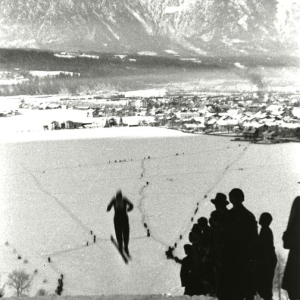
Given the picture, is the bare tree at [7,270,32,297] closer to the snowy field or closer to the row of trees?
the snowy field

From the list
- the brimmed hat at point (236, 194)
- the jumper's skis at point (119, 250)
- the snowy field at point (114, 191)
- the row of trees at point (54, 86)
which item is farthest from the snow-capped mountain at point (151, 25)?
the brimmed hat at point (236, 194)

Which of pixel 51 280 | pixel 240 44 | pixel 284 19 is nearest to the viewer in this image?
pixel 51 280

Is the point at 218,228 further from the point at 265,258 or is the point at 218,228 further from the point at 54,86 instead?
the point at 54,86

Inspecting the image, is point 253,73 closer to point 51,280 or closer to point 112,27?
point 112,27

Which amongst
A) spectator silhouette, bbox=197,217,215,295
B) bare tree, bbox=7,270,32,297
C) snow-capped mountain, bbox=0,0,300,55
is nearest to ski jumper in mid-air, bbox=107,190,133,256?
bare tree, bbox=7,270,32,297

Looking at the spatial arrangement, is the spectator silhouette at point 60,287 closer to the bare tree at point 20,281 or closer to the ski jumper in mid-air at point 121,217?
the bare tree at point 20,281

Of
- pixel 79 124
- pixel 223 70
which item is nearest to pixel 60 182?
pixel 79 124

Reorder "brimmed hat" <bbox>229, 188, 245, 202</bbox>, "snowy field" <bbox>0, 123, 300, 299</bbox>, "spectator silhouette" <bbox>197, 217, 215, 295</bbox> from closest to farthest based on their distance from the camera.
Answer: "brimmed hat" <bbox>229, 188, 245, 202</bbox> → "spectator silhouette" <bbox>197, 217, 215, 295</bbox> → "snowy field" <bbox>0, 123, 300, 299</bbox>
